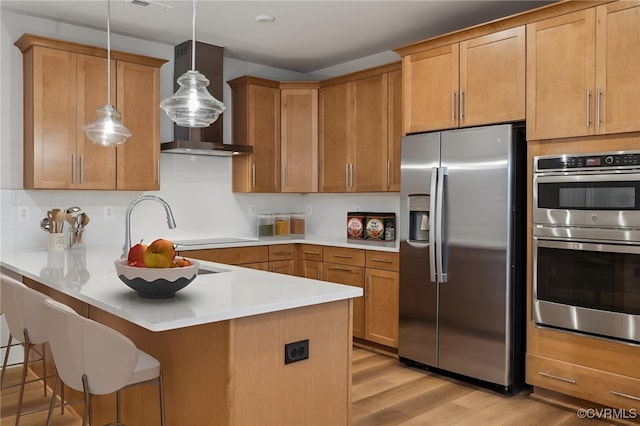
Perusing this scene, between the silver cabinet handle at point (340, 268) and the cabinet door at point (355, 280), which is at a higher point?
the silver cabinet handle at point (340, 268)

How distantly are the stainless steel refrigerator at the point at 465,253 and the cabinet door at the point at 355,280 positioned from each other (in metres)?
0.55

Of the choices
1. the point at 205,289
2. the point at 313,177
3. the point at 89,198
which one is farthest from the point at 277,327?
the point at 313,177

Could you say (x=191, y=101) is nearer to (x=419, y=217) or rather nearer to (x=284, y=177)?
(x=419, y=217)

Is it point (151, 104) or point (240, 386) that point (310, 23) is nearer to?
point (151, 104)

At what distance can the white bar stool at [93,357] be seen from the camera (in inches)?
71.3

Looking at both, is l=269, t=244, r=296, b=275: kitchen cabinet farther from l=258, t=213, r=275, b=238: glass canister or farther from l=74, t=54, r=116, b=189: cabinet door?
l=74, t=54, r=116, b=189: cabinet door

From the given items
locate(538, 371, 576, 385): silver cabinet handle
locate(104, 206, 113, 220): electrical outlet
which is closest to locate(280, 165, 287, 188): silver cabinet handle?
locate(104, 206, 113, 220): electrical outlet

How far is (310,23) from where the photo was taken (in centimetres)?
417

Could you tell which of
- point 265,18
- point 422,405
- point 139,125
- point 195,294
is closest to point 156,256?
point 195,294

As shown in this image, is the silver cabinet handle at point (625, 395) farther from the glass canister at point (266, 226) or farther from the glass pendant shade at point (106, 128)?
the glass canister at point (266, 226)

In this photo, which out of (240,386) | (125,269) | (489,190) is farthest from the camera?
(489,190)

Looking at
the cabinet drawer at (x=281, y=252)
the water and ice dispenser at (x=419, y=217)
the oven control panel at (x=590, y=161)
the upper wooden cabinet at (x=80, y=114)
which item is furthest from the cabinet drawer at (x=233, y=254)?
the oven control panel at (x=590, y=161)

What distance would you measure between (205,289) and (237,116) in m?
3.23

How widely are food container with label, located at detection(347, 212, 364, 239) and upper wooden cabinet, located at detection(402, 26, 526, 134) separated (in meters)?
1.22
